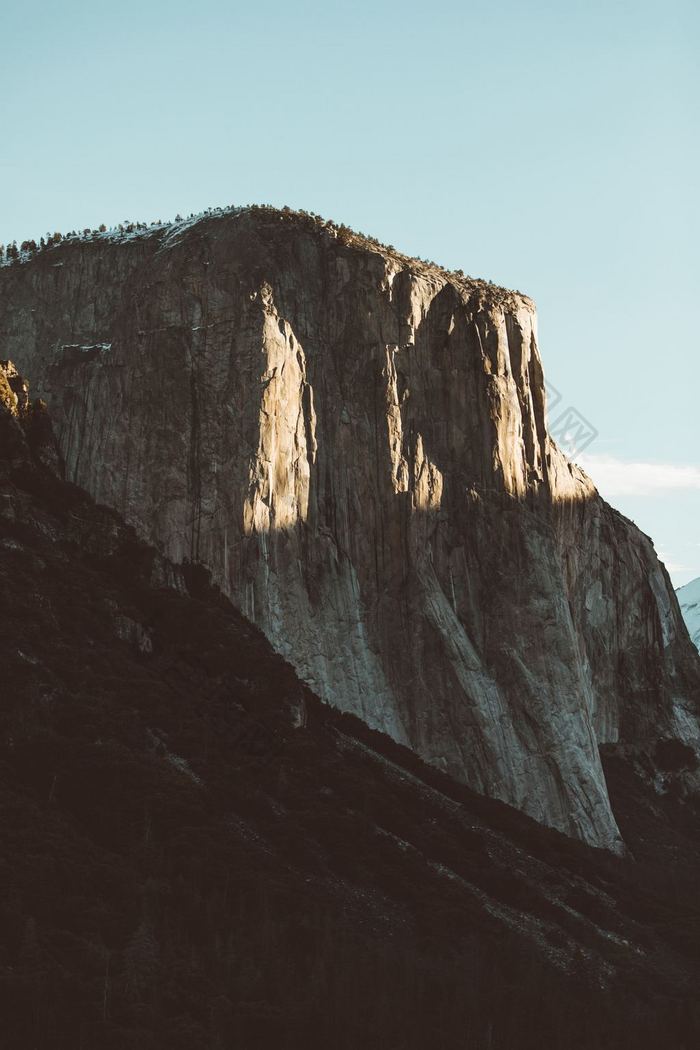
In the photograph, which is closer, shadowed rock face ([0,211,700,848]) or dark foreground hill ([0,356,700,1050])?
dark foreground hill ([0,356,700,1050])

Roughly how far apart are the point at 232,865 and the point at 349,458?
41.6 m

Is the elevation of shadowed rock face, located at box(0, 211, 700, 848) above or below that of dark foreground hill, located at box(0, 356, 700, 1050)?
above

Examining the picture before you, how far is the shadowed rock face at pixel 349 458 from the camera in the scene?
118m

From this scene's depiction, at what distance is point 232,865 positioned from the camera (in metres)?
87.2

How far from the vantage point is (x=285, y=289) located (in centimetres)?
12594

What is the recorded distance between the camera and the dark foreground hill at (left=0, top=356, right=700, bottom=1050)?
77.6 meters

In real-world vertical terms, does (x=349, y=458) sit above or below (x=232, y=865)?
above

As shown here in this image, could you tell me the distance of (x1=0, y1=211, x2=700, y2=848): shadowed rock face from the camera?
118 m

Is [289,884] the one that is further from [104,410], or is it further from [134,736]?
[104,410]

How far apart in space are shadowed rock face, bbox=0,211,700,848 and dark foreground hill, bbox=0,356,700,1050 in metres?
5.91

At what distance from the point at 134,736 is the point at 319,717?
18.8 meters

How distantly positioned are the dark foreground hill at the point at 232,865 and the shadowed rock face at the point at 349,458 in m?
5.91

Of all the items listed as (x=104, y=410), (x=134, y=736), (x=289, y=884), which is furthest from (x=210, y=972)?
(x=104, y=410)

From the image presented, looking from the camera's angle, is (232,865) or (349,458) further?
(349,458)
